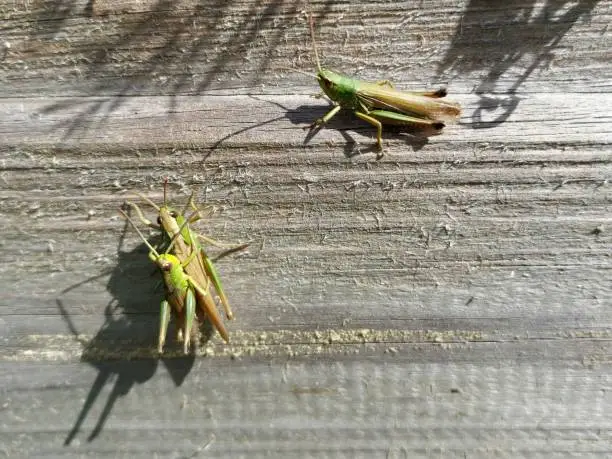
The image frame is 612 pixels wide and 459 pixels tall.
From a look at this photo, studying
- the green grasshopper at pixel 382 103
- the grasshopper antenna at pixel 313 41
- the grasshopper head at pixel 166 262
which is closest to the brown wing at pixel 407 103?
the green grasshopper at pixel 382 103

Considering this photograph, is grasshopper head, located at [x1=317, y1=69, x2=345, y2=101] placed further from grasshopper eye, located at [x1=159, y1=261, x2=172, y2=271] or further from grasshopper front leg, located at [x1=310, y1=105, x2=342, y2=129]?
grasshopper eye, located at [x1=159, y1=261, x2=172, y2=271]

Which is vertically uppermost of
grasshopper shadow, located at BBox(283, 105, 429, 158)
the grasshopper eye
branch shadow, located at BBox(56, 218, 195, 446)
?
grasshopper shadow, located at BBox(283, 105, 429, 158)

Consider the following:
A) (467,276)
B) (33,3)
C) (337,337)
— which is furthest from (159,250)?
(467,276)

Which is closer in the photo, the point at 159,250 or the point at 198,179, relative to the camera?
the point at 198,179

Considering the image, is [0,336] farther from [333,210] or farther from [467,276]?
[467,276]

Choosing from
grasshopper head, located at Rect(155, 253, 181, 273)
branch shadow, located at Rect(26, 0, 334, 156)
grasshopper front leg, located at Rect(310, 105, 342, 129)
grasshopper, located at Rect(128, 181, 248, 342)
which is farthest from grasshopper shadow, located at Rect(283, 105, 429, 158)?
grasshopper head, located at Rect(155, 253, 181, 273)

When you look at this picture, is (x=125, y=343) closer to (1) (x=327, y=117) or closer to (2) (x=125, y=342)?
(2) (x=125, y=342)

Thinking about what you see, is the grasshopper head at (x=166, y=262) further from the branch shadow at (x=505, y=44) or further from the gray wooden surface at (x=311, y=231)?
the branch shadow at (x=505, y=44)
